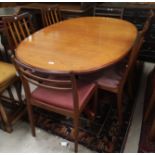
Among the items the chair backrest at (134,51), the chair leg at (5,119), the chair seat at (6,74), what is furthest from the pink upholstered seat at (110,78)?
the chair leg at (5,119)

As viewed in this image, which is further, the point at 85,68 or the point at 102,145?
the point at 102,145

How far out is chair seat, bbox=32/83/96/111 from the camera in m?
1.33

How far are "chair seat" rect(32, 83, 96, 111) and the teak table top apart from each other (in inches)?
10.3

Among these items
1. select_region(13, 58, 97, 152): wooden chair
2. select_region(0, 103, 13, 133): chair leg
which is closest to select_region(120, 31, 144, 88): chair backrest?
select_region(13, 58, 97, 152): wooden chair

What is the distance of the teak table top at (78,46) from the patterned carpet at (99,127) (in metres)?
0.71

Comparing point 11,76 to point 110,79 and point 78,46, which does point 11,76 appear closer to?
Result: point 78,46

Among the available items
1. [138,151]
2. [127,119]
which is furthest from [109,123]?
[138,151]

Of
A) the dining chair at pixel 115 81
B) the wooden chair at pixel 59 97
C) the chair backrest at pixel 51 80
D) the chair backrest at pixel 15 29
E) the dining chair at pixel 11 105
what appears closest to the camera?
the chair backrest at pixel 51 80

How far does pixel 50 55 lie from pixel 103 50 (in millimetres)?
463

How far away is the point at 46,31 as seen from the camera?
6.33 ft

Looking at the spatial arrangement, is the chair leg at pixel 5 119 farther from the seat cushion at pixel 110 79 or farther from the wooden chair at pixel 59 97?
the seat cushion at pixel 110 79

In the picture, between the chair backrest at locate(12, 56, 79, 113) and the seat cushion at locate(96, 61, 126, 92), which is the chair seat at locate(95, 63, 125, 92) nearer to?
the seat cushion at locate(96, 61, 126, 92)

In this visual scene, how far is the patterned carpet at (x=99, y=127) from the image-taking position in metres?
1.56

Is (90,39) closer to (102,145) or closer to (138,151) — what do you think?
(102,145)
